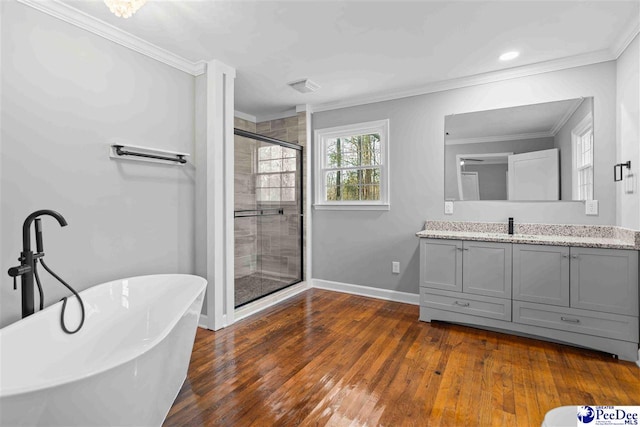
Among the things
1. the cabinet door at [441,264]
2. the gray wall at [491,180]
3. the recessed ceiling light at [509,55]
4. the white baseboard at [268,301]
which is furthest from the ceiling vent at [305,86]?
the white baseboard at [268,301]

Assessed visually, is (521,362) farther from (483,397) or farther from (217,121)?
(217,121)

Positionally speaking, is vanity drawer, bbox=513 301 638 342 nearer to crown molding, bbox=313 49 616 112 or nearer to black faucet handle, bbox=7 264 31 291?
crown molding, bbox=313 49 616 112

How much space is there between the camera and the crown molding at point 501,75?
9.06ft

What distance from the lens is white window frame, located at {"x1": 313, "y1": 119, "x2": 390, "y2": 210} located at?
3824mm

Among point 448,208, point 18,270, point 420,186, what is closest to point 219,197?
point 18,270

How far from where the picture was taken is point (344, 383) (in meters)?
2.04

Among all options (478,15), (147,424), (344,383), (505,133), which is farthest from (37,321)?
(505,133)

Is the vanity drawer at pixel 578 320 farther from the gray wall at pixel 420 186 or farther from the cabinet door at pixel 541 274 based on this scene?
the gray wall at pixel 420 186

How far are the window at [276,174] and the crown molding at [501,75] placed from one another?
3.46 feet

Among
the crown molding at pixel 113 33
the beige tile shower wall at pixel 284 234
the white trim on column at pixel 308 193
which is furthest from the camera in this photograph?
the white trim on column at pixel 308 193

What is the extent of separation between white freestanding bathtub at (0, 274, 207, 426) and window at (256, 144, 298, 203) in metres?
1.60

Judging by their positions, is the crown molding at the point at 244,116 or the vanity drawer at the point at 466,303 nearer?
the vanity drawer at the point at 466,303

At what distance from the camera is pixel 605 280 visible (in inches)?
94.3

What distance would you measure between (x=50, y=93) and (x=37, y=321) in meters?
1.48
